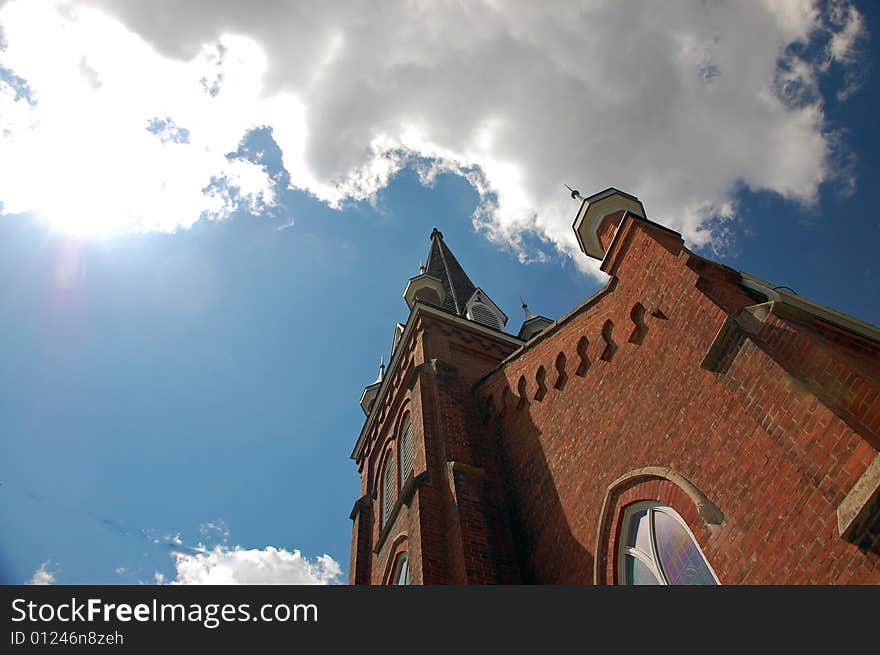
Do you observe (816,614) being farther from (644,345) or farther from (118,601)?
(118,601)

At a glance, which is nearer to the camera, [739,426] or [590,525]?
[739,426]

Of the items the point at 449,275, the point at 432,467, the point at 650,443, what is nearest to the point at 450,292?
the point at 449,275

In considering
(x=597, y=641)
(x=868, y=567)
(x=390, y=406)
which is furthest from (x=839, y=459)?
(x=390, y=406)

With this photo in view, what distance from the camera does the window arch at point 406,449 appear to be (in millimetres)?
13305

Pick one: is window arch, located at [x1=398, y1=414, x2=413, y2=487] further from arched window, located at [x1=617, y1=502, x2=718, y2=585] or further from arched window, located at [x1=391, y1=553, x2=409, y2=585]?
arched window, located at [x1=617, y1=502, x2=718, y2=585]

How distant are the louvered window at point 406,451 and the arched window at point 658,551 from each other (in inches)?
243

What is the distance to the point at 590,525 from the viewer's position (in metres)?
8.39

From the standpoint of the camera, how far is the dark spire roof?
73.7 feet

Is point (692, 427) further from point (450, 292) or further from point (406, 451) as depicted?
point (450, 292)

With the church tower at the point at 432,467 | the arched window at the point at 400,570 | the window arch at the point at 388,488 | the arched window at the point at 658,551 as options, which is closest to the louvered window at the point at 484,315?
the church tower at the point at 432,467

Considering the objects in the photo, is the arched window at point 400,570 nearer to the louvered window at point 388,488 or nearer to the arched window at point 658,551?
the louvered window at point 388,488

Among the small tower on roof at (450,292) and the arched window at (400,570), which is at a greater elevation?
the small tower on roof at (450,292)

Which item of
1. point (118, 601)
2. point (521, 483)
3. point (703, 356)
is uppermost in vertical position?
point (521, 483)

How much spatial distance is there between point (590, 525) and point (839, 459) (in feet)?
13.6
